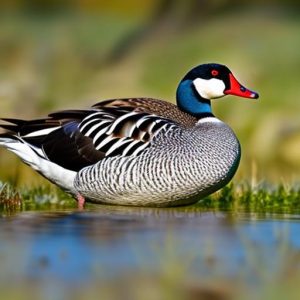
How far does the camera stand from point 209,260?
8812mm

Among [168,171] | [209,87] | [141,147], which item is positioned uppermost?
[209,87]

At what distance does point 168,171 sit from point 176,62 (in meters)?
12.1

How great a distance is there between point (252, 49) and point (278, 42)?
33.0 inches

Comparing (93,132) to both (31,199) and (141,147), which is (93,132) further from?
(31,199)

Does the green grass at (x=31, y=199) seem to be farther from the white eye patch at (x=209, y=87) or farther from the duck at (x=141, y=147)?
the white eye patch at (x=209, y=87)

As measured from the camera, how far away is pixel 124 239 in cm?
963

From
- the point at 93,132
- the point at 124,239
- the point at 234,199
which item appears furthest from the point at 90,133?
the point at 124,239

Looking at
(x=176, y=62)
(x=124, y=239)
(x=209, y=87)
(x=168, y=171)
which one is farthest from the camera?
(x=176, y=62)

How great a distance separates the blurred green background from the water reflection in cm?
728

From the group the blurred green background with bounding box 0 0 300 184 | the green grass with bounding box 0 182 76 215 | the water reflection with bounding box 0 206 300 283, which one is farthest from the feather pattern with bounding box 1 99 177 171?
the blurred green background with bounding box 0 0 300 184

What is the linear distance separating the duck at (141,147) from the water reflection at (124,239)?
0.75ft

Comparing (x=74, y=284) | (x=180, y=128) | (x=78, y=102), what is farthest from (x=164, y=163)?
(x=78, y=102)

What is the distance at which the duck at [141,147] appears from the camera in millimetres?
11789

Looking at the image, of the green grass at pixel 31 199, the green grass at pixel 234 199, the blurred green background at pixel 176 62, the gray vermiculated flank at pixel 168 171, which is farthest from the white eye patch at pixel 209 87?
the blurred green background at pixel 176 62
